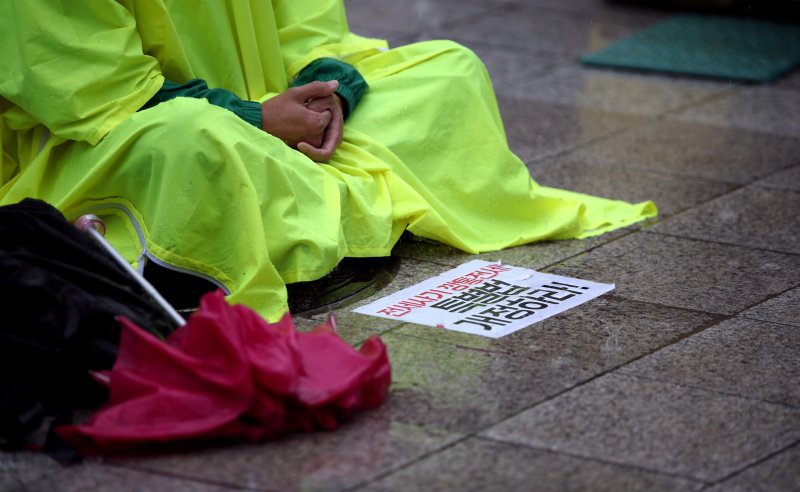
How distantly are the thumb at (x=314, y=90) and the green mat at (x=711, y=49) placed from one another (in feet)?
10.8

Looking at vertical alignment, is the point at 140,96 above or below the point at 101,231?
above

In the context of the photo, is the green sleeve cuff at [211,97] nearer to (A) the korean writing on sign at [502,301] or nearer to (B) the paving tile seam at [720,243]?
(A) the korean writing on sign at [502,301]

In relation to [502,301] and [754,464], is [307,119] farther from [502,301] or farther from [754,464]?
[754,464]

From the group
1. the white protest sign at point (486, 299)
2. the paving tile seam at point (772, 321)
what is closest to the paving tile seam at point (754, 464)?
the paving tile seam at point (772, 321)

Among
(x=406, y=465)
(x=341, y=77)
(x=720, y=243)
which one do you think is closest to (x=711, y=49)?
(x=720, y=243)

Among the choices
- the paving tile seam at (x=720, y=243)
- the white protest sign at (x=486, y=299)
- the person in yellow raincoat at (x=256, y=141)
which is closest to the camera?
the person in yellow raincoat at (x=256, y=141)

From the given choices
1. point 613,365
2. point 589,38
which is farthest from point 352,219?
point 589,38

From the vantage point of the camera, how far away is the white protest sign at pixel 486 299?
4004 millimetres

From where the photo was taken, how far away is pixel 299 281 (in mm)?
4035

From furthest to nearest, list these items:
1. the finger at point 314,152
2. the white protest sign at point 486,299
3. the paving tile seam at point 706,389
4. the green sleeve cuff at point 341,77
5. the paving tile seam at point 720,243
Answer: the paving tile seam at point 720,243 → the green sleeve cuff at point 341,77 → the finger at point 314,152 → the white protest sign at point 486,299 → the paving tile seam at point 706,389

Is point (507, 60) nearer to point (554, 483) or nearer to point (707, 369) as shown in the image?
point (707, 369)

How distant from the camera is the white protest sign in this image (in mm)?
4004

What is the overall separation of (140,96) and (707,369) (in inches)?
72.7

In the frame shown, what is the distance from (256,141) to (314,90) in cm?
45
